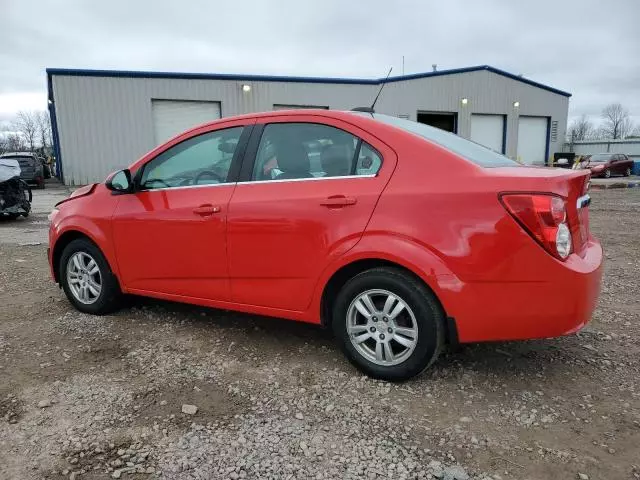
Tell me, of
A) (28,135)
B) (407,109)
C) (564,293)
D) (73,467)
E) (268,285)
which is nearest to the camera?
(73,467)

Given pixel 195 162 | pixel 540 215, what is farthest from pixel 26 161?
pixel 540 215

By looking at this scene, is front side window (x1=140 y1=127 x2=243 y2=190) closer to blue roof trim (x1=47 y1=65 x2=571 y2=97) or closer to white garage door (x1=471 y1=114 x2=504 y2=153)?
blue roof trim (x1=47 y1=65 x2=571 y2=97)

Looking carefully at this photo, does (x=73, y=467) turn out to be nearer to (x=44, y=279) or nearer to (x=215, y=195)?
(x=215, y=195)

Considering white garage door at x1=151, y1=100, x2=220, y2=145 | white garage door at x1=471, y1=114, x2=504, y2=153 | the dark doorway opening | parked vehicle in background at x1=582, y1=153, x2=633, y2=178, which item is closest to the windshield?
parked vehicle in background at x1=582, y1=153, x2=633, y2=178

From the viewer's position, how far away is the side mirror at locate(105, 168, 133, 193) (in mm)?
3957

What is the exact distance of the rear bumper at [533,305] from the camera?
260 centimetres

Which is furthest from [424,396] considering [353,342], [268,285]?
[268,285]

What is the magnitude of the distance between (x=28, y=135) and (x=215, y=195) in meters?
71.6

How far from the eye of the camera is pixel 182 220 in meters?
3.62

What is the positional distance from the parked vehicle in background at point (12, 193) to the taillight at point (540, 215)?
1106 centimetres

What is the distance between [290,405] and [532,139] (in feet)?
101

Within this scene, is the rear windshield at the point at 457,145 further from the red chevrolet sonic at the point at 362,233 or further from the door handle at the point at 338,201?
the door handle at the point at 338,201

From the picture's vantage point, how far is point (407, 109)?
26.1 m

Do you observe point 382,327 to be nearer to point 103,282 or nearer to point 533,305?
point 533,305
